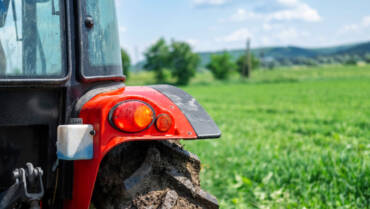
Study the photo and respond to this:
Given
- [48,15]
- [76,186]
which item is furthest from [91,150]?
[48,15]

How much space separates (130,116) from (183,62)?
6699 cm

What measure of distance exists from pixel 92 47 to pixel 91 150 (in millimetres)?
513

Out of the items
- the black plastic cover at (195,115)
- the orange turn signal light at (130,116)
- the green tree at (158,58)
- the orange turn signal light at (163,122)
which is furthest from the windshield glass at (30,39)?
the green tree at (158,58)

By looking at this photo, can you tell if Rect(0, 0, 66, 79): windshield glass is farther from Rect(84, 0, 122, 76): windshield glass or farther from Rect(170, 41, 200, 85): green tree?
Rect(170, 41, 200, 85): green tree

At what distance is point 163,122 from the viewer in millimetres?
1914

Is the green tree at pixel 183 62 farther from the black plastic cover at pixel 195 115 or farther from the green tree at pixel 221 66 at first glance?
the black plastic cover at pixel 195 115

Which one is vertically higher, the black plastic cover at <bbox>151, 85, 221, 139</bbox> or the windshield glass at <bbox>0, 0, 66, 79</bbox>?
the windshield glass at <bbox>0, 0, 66, 79</bbox>

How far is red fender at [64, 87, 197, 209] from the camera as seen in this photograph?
72.2 inches

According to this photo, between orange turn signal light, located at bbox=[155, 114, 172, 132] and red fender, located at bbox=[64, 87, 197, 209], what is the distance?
2 cm

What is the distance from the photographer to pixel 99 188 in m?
2.07

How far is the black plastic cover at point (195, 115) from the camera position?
6.66 ft

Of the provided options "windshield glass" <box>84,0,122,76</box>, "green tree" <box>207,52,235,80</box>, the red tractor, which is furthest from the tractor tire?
"green tree" <box>207,52,235,80</box>

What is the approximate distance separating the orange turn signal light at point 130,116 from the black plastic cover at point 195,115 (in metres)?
0.30

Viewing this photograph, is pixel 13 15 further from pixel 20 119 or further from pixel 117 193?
pixel 117 193
